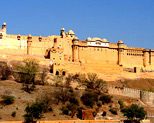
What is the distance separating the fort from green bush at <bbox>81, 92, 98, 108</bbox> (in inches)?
502

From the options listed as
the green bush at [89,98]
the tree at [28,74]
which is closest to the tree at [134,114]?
the green bush at [89,98]

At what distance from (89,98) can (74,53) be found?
89.2 ft

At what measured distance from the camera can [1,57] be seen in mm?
69938

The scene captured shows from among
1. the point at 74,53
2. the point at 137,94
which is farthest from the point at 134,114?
the point at 74,53

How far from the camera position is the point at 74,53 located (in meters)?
81.0

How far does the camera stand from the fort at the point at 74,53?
7288 centimetres

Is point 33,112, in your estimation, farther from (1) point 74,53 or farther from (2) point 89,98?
(1) point 74,53

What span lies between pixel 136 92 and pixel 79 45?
2348 centimetres

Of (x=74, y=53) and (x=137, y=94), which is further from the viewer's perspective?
(x=74, y=53)

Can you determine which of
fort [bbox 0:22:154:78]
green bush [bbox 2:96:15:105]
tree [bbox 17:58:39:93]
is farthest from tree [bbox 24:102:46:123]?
fort [bbox 0:22:154:78]

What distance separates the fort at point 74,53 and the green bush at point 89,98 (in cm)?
1276

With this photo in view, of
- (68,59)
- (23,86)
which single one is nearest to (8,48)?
(68,59)

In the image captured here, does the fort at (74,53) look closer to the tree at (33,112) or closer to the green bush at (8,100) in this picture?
the green bush at (8,100)

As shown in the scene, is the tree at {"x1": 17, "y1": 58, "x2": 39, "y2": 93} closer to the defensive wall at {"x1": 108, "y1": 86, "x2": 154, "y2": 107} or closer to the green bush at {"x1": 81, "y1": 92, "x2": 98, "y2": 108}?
the green bush at {"x1": 81, "y1": 92, "x2": 98, "y2": 108}
